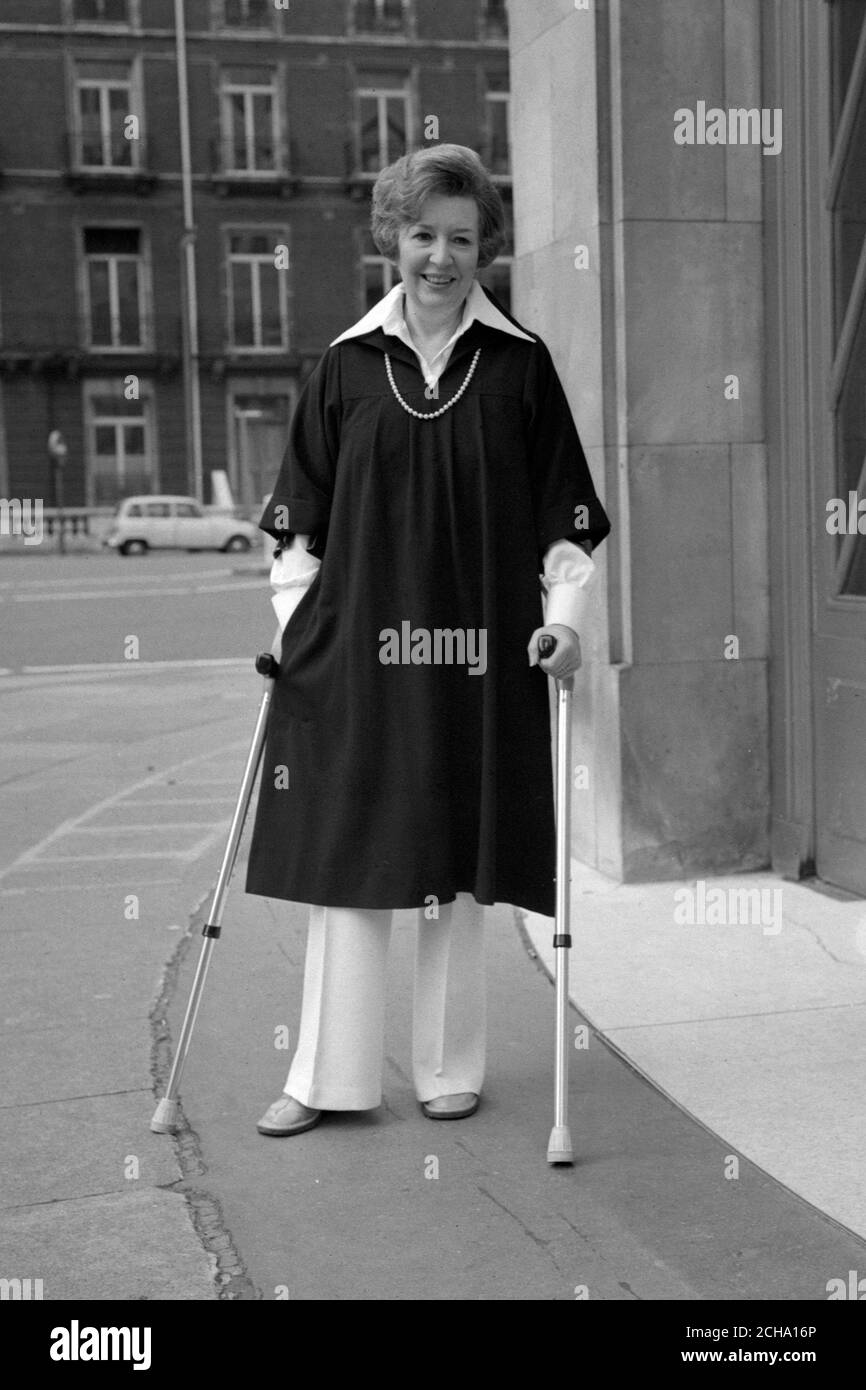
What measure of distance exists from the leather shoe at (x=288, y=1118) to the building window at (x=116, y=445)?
4324cm

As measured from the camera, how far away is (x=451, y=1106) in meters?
3.91

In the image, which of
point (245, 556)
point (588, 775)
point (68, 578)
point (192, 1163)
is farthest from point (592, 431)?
point (245, 556)

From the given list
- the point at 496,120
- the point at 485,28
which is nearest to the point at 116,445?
the point at 496,120

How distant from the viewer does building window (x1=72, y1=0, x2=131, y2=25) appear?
44688 millimetres

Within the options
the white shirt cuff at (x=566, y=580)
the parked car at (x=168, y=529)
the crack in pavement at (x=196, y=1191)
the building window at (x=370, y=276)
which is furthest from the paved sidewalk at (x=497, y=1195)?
the building window at (x=370, y=276)

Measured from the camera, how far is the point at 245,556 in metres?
39.3

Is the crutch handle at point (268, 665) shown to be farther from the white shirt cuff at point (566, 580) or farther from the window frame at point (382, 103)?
the window frame at point (382, 103)

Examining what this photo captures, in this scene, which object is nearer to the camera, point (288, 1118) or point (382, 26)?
point (288, 1118)

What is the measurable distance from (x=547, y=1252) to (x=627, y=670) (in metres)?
3.00

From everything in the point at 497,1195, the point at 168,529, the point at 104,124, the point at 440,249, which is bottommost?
the point at 497,1195

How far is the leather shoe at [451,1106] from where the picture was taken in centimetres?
390

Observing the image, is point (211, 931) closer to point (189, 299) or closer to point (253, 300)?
point (189, 299)

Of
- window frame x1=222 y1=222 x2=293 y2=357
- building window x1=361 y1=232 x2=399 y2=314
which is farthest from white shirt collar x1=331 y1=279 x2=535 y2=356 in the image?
building window x1=361 y1=232 x2=399 y2=314

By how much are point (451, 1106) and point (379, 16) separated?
151 feet
